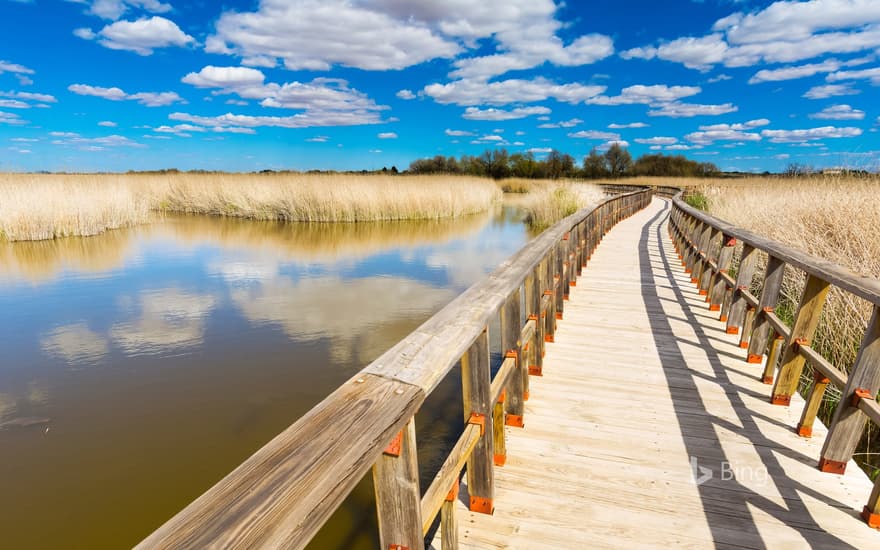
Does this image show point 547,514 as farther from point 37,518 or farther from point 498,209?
point 498,209

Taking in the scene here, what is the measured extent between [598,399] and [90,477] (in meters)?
4.43

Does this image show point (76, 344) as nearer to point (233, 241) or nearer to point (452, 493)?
point (452, 493)

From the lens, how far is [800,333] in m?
3.41

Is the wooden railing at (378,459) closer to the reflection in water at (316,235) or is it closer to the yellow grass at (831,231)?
the yellow grass at (831,231)

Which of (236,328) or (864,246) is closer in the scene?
(864,246)

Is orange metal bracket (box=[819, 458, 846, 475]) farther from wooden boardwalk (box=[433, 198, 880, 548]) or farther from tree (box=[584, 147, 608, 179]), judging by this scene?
tree (box=[584, 147, 608, 179])

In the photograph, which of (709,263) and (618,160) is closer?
(709,263)

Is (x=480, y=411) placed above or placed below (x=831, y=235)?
below

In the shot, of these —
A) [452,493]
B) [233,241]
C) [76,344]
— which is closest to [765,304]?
[452,493]

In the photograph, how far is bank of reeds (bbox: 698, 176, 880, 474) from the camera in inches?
184

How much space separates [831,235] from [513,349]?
719 cm

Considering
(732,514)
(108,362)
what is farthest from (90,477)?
(732,514)

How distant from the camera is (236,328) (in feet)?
24.6

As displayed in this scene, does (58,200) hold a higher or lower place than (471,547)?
higher
